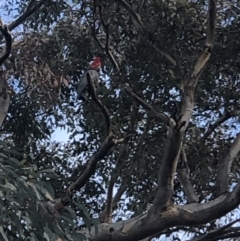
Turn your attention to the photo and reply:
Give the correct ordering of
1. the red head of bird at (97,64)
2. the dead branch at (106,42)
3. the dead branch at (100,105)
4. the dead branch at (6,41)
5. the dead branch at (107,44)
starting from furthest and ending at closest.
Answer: the red head of bird at (97,64), the dead branch at (106,42), the dead branch at (107,44), the dead branch at (100,105), the dead branch at (6,41)

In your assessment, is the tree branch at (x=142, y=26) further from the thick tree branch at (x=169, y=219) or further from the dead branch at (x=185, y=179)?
the thick tree branch at (x=169, y=219)

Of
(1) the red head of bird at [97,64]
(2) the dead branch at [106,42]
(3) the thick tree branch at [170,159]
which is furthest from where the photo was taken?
(1) the red head of bird at [97,64]

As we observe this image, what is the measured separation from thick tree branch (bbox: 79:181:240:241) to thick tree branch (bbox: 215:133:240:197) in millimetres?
356

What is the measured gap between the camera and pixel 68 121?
994 centimetres

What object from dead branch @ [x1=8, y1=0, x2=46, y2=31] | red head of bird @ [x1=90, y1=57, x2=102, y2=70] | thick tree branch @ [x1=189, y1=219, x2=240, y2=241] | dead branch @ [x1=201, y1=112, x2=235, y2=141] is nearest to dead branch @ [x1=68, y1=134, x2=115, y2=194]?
red head of bird @ [x1=90, y1=57, x2=102, y2=70]

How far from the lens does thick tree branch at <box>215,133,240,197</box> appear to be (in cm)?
723

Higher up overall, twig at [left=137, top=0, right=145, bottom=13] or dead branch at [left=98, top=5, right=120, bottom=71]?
twig at [left=137, top=0, right=145, bottom=13]

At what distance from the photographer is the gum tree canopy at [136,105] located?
6.89 m

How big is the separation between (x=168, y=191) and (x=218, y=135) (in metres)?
2.50

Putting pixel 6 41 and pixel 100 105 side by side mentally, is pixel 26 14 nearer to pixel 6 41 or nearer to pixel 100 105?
pixel 6 41

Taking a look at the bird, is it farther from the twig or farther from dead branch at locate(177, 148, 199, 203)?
dead branch at locate(177, 148, 199, 203)

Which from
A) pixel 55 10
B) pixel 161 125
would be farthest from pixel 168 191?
pixel 55 10

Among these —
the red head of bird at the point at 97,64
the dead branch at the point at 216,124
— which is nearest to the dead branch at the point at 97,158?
the red head of bird at the point at 97,64

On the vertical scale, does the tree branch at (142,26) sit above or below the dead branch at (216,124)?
above
